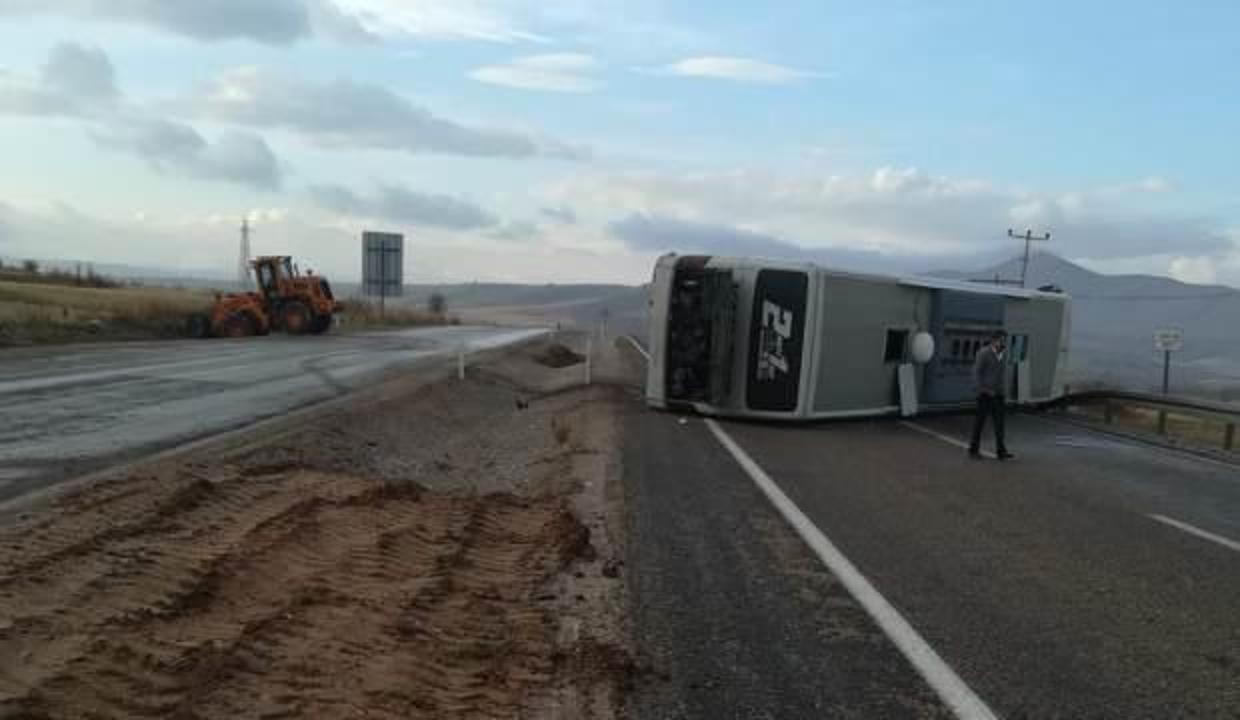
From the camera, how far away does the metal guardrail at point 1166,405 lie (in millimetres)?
20078

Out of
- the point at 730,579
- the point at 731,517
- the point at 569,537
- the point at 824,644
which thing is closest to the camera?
the point at 824,644

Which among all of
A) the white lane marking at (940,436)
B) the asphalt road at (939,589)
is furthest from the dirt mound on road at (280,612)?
the white lane marking at (940,436)

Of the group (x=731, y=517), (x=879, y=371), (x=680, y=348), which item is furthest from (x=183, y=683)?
(x=879, y=371)

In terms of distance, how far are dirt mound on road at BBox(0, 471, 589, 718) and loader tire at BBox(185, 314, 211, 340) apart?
3541 centimetres

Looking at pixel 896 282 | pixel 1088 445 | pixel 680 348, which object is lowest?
pixel 1088 445

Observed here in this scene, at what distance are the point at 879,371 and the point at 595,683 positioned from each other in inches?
622

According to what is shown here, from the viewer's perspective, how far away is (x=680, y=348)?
61.8 ft

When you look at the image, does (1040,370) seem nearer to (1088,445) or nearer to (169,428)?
(1088,445)

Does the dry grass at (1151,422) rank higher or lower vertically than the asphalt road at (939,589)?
lower

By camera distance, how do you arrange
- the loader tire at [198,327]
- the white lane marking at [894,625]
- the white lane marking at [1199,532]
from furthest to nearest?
the loader tire at [198,327] < the white lane marking at [1199,532] < the white lane marking at [894,625]

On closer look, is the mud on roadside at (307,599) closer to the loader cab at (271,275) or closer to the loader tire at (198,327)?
the loader tire at (198,327)

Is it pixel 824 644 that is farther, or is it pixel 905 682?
pixel 824 644

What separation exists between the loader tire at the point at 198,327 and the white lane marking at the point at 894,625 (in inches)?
1406

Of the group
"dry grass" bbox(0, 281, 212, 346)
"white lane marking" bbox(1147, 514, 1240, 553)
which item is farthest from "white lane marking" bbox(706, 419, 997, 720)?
"dry grass" bbox(0, 281, 212, 346)
